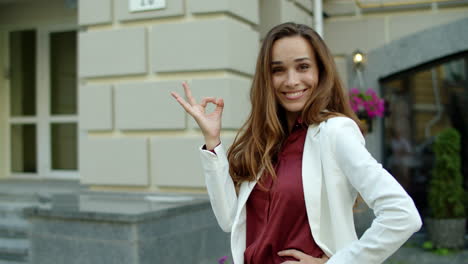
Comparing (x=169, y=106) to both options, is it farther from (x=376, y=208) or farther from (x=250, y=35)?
(x=376, y=208)

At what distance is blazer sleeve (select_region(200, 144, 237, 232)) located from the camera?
5.66ft

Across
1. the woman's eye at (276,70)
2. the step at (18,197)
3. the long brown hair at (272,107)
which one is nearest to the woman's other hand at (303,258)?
the long brown hair at (272,107)

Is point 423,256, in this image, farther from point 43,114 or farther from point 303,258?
point 43,114

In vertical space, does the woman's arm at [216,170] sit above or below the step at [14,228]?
above

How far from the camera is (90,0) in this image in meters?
4.92

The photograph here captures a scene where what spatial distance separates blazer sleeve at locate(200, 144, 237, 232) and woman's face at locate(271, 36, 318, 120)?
300 mm

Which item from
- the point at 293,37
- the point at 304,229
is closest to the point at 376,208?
the point at 304,229

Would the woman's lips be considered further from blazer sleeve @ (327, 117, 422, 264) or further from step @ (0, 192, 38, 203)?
step @ (0, 192, 38, 203)

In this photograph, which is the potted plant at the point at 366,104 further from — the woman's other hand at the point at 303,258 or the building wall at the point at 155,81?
the woman's other hand at the point at 303,258

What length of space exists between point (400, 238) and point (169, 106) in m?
3.47

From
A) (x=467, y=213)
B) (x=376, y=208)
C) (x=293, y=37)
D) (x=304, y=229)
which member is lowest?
(x=467, y=213)

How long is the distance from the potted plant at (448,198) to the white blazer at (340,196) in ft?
14.2

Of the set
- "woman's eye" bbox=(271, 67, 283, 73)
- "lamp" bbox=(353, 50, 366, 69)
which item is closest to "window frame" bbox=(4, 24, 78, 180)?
"lamp" bbox=(353, 50, 366, 69)

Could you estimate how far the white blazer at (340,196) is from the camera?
1.33 m
